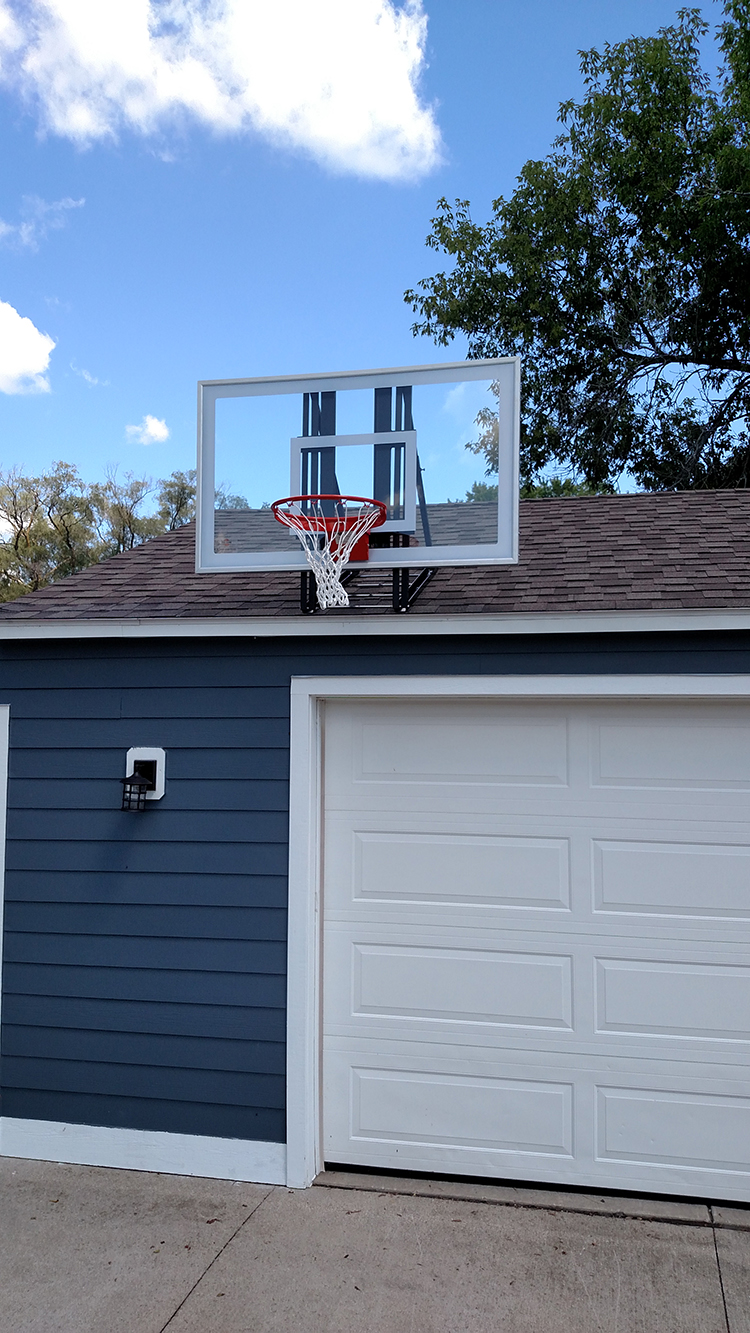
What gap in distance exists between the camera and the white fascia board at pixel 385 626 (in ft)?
13.0

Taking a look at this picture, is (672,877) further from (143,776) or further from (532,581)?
(143,776)

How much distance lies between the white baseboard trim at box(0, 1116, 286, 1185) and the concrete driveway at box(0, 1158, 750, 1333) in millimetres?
70

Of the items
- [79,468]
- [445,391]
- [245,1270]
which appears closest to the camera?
[245,1270]

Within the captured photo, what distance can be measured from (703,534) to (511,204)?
11.8 metres

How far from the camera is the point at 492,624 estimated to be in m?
4.12

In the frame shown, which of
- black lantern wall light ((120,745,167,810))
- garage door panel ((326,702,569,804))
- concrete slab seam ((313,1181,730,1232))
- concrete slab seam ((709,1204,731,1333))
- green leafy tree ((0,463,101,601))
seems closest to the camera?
concrete slab seam ((709,1204,731,1333))

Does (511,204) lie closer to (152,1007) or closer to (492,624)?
(492,624)

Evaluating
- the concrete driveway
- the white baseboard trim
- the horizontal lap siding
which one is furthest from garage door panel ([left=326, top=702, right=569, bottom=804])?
the concrete driveway

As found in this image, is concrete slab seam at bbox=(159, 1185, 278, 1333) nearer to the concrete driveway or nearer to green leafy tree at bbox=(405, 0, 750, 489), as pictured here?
the concrete driveway

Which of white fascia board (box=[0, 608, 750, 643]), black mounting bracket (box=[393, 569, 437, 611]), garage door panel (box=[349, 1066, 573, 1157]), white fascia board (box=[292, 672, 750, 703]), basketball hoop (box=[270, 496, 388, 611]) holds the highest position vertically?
basketball hoop (box=[270, 496, 388, 611])

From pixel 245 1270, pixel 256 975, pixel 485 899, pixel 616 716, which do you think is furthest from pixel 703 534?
pixel 245 1270

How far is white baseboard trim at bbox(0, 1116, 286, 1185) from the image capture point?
421cm

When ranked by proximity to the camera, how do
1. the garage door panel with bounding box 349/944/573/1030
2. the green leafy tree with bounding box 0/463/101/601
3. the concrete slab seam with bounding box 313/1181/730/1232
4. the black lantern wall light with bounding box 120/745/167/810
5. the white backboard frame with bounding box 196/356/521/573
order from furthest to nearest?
the green leafy tree with bounding box 0/463/101/601, the black lantern wall light with bounding box 120/745/167/810, the garage door panel with bounding box 349/944/573/1030, the white backboard frame with bounding box 196/356/521/573, the concrete slab seam with bounding box 313/1181/730/1232

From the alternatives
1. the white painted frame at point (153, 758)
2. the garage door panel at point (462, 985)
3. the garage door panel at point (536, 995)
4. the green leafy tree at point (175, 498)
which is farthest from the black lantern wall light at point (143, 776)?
the green leafy tree at point (175, 498)
